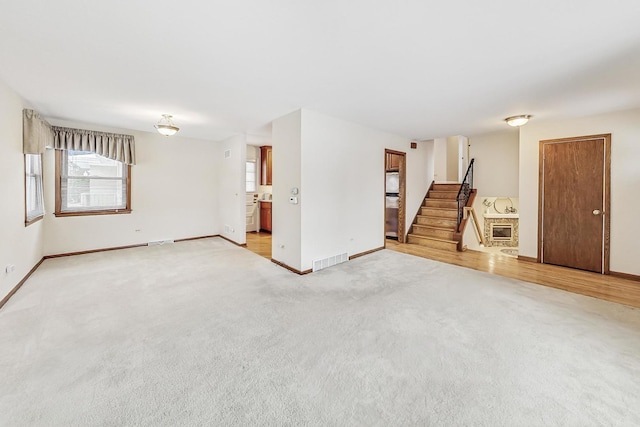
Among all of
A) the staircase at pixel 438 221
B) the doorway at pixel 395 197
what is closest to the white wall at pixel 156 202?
the doorway at pixel 395 197

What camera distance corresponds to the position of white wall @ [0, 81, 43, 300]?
2.91m

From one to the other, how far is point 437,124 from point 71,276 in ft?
20.2

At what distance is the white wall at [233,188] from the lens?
5727 mm

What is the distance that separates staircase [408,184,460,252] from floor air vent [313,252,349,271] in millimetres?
2329

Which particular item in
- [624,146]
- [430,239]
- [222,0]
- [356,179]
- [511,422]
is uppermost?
[222,0]

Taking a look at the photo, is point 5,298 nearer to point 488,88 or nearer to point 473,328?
point 473,328

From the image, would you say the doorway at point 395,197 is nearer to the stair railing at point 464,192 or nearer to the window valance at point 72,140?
the stair railing at point 464,192

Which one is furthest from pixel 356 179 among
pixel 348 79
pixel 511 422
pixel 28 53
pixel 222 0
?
pixel 28 53

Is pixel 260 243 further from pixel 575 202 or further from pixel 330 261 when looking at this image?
pixel 575 202

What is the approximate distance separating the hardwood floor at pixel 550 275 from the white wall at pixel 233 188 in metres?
3.46

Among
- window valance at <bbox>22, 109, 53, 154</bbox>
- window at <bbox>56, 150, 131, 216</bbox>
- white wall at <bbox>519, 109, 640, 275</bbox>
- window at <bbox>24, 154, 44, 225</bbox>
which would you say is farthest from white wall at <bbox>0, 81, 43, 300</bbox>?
white wall at <bbox>519, 109, 640, 275</bbox>

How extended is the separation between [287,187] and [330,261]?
4.52 feet

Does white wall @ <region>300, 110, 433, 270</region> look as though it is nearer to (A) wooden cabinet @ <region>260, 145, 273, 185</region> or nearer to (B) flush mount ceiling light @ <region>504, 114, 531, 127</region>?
(B) flush mount ceiling light @ <region>504, 114, 531, 127</region>

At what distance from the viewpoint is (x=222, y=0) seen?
167 cm
